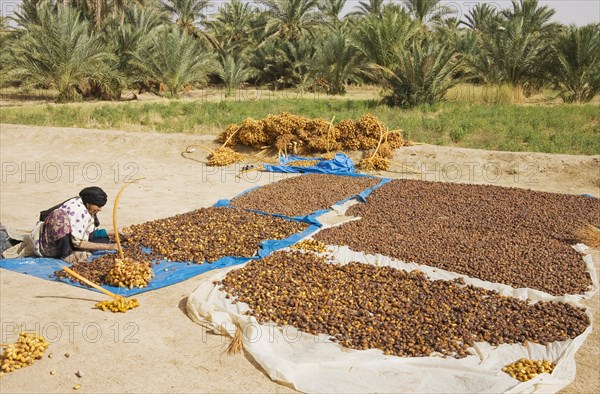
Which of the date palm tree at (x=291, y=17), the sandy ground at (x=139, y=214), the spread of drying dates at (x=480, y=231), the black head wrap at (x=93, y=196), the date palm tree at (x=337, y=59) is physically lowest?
the sandy ground at (x=139, y=214)

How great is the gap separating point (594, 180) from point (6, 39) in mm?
23385

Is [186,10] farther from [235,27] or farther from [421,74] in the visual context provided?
[421,74]

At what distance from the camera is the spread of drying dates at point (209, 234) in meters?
5.03

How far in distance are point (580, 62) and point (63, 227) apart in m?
15.9

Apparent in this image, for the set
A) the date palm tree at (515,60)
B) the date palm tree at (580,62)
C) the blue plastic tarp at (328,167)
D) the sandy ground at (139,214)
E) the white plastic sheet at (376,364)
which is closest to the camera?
the white plastic sheet at (376,364)

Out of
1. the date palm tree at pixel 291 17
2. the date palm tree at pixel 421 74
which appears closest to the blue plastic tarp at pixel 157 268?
the date palm tree at pixel 421 74

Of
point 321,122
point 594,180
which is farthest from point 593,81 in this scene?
point 321,122

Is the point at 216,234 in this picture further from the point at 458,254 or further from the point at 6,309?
the point at 458,254

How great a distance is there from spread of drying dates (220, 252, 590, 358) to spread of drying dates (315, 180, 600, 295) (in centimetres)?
43

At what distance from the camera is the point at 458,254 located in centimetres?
483

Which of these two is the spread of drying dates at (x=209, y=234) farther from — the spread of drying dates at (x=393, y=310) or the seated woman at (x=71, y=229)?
the spread of drying dates at (x=393, y=310)

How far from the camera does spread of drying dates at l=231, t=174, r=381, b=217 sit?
6621mm

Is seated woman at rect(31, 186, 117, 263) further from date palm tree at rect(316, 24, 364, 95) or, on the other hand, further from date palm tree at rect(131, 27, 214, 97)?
date palm tree at rect(316, 24, 364, 95)

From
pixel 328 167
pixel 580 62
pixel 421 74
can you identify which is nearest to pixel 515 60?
pixel 580 62
